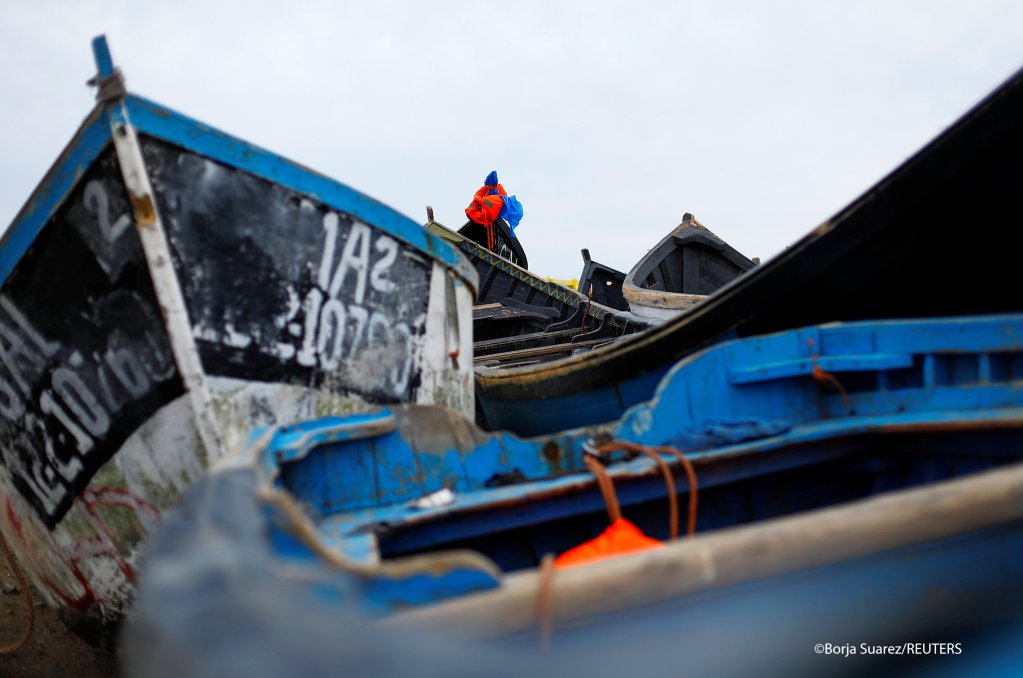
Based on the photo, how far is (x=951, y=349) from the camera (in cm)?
243

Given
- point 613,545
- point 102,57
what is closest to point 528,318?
point 102,57

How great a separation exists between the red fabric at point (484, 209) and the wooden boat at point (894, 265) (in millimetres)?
8012

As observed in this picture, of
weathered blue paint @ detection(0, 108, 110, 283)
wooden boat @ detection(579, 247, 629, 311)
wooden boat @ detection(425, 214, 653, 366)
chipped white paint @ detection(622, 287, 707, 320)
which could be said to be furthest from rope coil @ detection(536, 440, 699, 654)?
wooden boat @ detection(579, 247, 629, 311)

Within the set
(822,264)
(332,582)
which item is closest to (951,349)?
(822,264)

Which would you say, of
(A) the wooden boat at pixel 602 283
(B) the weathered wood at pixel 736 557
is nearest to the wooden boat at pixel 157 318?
(B) the weathered wood at pixel 736 557

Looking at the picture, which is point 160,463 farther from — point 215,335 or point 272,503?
point 272,503

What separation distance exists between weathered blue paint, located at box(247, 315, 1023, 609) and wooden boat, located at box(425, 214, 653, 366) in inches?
120

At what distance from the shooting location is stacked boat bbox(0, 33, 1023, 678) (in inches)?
67.1

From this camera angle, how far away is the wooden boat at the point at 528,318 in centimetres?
629

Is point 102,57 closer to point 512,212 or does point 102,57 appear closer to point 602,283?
point 602,283

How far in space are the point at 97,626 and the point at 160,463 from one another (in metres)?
0.91

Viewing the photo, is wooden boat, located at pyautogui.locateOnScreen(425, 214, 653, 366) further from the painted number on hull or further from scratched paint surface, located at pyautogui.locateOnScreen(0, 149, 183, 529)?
scratched paint surface, located at pyautogui.locateOnScreen(0, 149, 183, 529)

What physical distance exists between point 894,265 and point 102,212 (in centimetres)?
294

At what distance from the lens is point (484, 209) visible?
37.3ft
